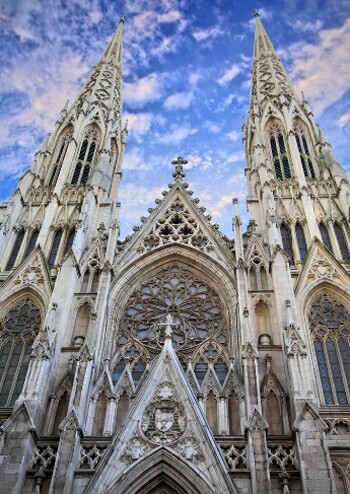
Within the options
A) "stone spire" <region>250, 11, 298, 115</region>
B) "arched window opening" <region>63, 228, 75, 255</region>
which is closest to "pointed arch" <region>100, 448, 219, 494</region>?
"arched window opening" <region>63, 228, 75, 255</region>

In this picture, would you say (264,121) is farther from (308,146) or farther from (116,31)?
(116,31)

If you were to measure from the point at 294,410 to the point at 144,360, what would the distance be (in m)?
5.59

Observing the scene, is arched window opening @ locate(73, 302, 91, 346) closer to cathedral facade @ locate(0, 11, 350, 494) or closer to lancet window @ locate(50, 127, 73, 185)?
cathedral facade @ locate(0, 11, 350, 494)

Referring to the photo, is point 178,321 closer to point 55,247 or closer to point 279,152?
point 55,247

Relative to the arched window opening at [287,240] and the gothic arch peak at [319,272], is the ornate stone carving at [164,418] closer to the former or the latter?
the gothic arch peak at [319,272]

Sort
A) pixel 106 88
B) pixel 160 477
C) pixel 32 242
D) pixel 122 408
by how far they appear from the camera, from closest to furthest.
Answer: pixel 160 477 → pixel 122 408 → pixel 32 242 → pixel 106 88

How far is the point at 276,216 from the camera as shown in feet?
74.3

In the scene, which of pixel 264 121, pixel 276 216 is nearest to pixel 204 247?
pixel 276 216

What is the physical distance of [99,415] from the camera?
1633 centimetres

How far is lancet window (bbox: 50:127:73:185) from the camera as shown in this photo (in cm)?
2761

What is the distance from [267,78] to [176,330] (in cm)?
2109

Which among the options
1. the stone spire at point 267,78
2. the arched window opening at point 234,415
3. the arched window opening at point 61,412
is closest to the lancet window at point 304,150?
the stone spire at point 267,78

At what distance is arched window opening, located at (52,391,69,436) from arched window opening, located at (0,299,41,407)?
196cm

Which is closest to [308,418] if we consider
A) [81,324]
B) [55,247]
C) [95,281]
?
[81,324]
